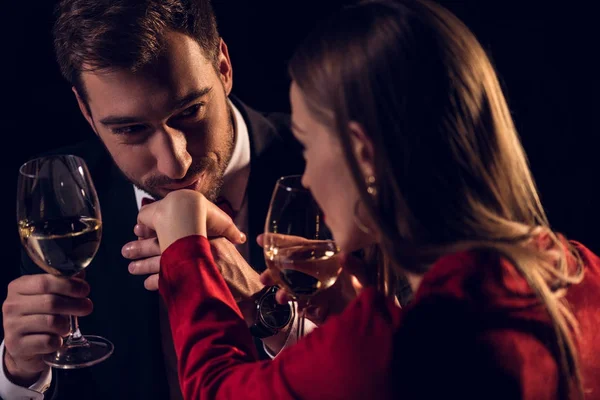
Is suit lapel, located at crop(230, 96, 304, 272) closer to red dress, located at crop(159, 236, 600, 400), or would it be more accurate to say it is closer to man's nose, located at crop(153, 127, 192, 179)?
man's nose, located at crop(153, 127, 192, 179)

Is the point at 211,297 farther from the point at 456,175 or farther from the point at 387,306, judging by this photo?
the point at 456,175

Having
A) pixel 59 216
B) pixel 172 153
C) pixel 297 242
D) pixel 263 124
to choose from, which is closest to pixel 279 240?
pixel 297 242

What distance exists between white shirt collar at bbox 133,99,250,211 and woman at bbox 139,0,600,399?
3.70 feet

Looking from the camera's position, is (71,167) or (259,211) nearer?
(71,167)

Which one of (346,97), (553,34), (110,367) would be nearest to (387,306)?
(346,97)

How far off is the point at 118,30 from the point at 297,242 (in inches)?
38.7

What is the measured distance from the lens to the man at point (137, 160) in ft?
6.20

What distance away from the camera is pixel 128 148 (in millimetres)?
2297

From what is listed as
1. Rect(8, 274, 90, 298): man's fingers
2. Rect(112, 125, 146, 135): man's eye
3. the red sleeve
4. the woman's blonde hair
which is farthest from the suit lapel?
the woman's blonde hair

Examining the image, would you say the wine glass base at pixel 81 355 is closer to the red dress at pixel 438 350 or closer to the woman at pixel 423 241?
the woman at pixel 423 241

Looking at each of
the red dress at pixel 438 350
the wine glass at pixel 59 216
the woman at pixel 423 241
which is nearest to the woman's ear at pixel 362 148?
the woman at pixel 423 241

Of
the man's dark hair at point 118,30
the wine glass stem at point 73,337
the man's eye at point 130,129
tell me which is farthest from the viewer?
the man's eye at point 130,129

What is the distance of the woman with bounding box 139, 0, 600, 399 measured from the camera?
119 centimetres

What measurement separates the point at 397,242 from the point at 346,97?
287mm
